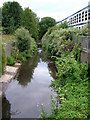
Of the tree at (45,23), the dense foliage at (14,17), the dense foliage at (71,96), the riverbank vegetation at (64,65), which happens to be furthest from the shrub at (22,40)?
the tree at (45,23)

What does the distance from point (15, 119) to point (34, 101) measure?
1.33 m

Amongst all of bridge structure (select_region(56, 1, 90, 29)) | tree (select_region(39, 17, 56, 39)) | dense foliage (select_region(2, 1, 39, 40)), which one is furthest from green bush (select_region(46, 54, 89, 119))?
tree (select_region(39, 17, 56, 39))

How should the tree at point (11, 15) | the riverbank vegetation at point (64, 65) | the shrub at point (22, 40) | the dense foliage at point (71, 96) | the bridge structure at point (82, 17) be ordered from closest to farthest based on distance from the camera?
the dense foliage at point (71, 96) → the riverbank vegetation at point (64, 65) → the shrub at point (22, 40) → the bridge structure at point (82, 17) → the tree at point (11, 15)

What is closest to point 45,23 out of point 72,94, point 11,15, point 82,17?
point 11,15

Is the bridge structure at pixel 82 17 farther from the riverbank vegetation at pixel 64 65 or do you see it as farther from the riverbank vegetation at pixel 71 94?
the riverbank vegetation at pixel 71 94

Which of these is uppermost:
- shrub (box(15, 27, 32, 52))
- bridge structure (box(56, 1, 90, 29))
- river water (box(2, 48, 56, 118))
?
bridge structure (box(56, 1, 90, 29))

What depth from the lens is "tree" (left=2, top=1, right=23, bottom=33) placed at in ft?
76.5

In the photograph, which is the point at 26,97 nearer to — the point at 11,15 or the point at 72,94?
the point at 72,94

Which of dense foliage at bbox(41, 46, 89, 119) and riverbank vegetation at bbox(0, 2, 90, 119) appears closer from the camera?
dense foliage at bbox(41, 46, 89, 119)

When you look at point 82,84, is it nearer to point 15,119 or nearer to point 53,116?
point 53,116

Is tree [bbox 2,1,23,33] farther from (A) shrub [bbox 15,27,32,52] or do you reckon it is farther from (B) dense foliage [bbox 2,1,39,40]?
(A) shrub [bbox 15,27,32,52]

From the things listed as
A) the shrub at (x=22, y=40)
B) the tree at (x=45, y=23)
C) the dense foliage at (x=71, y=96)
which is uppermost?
the tree at (x=45, y=23)

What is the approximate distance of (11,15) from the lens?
2367cm

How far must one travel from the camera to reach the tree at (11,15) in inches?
918
